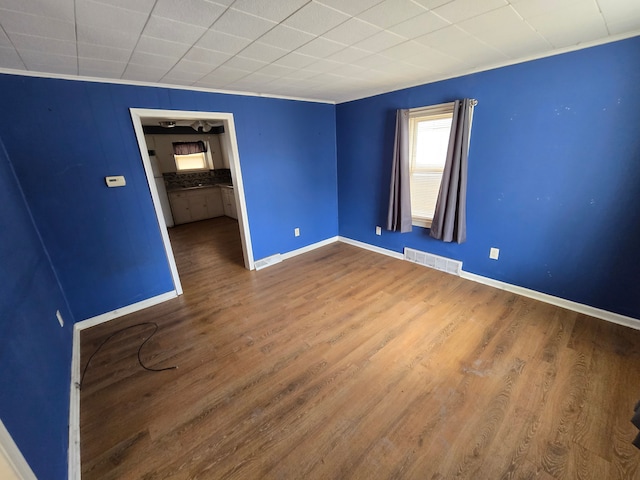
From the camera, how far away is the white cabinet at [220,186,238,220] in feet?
20.9

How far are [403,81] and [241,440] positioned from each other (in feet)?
11.8

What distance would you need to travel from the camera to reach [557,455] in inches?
51.3

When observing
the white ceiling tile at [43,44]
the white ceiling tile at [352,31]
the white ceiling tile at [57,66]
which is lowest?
the white ceiling tile at [352,31]

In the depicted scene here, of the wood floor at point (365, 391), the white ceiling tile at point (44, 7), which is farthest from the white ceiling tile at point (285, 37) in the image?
the wood floor at point (365, 391)

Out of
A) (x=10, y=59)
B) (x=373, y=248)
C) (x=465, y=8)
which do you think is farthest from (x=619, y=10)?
(x=10, y=59)

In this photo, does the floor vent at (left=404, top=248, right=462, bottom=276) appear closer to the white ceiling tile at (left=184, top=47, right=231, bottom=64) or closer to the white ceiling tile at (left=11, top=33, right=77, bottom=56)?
the white ceiling tile at (left=184, top=47, right=231, bottom=64)

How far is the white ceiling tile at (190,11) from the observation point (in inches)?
47.9

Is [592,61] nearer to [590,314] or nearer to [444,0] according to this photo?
[444,0]

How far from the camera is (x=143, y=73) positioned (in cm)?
220

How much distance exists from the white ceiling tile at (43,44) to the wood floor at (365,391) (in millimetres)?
2248

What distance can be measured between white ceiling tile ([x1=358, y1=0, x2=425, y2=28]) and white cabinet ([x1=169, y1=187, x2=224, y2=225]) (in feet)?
19.4

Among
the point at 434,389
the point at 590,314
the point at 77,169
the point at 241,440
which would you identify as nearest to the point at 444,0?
the point at 434,389

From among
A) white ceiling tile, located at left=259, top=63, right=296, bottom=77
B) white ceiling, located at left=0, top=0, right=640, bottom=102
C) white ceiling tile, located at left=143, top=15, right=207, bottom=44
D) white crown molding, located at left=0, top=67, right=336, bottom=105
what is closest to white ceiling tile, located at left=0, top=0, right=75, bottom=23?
white ceiling, located at left=0, top=0, right=640, bottom=102

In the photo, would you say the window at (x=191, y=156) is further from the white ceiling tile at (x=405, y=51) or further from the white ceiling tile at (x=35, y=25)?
the white ceiling tile at (x=405, y=51)
